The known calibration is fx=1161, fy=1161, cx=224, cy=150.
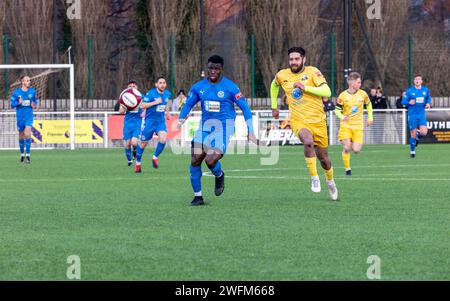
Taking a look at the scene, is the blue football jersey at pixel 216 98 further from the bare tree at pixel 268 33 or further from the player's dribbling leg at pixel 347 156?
the bare tree at pixel 268 33

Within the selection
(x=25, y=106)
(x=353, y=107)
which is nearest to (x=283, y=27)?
(x=25, y=106)

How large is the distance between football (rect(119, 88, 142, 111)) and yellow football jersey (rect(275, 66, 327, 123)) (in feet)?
33.8

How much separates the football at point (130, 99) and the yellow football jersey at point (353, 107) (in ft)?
17.0

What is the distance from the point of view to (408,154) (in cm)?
3197

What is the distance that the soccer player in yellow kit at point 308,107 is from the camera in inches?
632

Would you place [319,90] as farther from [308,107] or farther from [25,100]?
[25,100]

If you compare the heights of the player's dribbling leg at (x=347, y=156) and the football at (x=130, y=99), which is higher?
the football at (x=130, y=99)

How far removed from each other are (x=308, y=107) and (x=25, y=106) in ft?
47.6

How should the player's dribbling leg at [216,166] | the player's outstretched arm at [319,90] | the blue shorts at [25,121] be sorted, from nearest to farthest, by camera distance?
the player's dribbling leg at [216,166], the player's outstretched arm at [319,90], the blue shorts at [25,121]

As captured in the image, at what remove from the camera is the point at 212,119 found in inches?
604

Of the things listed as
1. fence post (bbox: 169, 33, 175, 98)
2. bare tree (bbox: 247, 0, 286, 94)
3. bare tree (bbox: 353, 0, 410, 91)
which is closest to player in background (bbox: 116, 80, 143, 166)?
fence post (bbox: 169, 33, 175, 98)

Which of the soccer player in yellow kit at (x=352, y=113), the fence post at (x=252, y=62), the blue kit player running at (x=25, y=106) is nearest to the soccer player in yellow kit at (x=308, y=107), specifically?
the soccer player in yellow kit at (x=352, y=113)

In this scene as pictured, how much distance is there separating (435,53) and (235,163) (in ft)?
74.1
